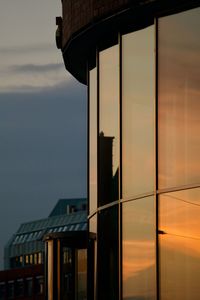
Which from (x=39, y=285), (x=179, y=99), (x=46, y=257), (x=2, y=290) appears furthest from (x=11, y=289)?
(x=179, y=99)

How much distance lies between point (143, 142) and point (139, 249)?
1482 mm

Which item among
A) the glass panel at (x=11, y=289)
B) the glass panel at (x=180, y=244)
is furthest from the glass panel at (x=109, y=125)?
the glass panel at (x=11, y=289)

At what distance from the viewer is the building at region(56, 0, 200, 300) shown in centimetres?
1488

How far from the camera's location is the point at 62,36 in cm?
1947

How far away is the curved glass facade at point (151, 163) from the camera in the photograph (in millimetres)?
14812

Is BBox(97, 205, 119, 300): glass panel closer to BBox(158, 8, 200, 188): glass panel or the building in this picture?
the building

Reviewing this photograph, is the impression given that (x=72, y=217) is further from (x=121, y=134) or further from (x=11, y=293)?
(x=121, y=134)

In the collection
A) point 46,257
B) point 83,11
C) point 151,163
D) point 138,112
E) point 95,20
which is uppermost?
point 83,11

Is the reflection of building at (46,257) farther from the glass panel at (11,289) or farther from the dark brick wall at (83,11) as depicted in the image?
the dark brick wall at (83,11)

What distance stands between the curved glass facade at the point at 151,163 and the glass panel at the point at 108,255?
0.05 ft

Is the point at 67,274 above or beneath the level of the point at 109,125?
beneath

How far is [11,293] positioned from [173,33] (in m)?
124

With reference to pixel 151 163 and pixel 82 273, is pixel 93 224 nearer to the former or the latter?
pixel 82 273

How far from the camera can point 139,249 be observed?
52.9ft
